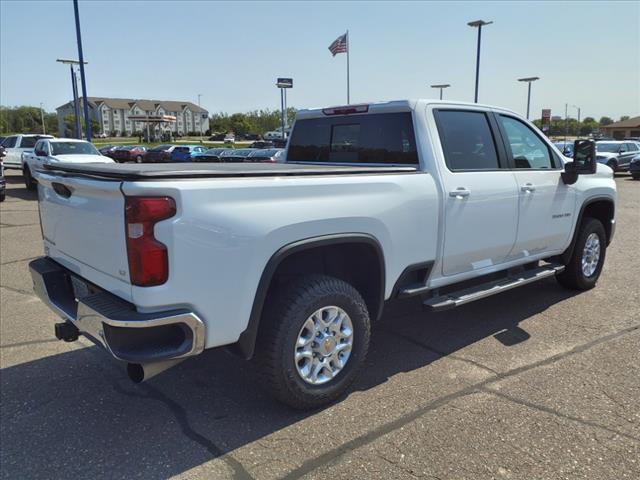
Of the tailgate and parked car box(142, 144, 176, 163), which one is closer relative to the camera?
the tailgate

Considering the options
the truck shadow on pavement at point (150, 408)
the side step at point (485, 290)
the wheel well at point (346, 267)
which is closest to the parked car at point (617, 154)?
the side step at point (485, 290)

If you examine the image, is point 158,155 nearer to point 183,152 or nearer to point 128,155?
point 128,155

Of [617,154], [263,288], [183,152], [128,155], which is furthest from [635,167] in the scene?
[128,155]

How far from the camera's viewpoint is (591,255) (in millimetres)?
5812

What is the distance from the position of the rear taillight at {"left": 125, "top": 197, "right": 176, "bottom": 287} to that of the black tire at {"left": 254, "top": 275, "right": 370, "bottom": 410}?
2.46 ft

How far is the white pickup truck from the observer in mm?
2609

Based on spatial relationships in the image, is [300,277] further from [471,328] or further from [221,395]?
[471,328]

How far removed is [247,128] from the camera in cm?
12812

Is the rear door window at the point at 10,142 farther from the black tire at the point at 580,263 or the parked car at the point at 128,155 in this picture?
the black tire at the point at 580,263

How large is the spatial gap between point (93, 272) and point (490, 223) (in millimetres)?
2930

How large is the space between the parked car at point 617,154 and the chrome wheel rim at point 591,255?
21066 mm

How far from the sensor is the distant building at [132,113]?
130875 millimetres

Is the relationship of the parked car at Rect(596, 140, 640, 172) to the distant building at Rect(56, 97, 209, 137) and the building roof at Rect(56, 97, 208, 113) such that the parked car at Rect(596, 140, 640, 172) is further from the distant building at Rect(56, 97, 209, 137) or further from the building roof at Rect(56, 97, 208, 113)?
the building roof at Rect(56, 97, 208, 113)

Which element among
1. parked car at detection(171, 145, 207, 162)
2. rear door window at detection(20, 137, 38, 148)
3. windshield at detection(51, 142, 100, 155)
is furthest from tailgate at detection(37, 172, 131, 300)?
parked car at detection(171, 145, 207, 162)
